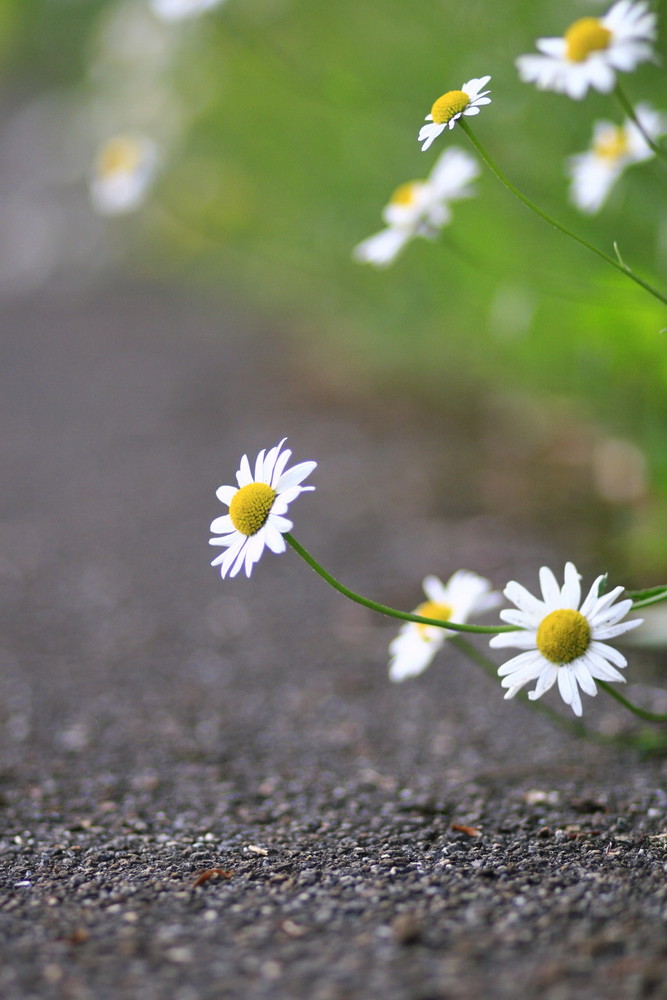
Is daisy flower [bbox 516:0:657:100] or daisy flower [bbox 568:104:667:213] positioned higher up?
daisy flower [bbox 568:104:667:213]

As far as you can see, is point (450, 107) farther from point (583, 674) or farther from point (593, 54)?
point (583, 674)

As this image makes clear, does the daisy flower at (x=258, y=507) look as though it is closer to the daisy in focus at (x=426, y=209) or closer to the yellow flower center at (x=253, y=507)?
the yellow flower center at (x=253, y=507)

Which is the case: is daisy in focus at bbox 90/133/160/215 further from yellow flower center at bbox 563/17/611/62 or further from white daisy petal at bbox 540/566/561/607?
white daisy petal at bbox 540/566/561/607

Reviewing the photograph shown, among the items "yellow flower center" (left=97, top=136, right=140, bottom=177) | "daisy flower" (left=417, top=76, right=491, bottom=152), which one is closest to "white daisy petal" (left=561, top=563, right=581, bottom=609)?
"daisy flower" (left=417, top=76, right=491, bottom=152)

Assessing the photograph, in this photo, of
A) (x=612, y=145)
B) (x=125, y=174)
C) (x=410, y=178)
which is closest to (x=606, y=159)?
(x=612, y=145)

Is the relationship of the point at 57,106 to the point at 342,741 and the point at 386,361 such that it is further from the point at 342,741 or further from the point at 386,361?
the point at 342,741
